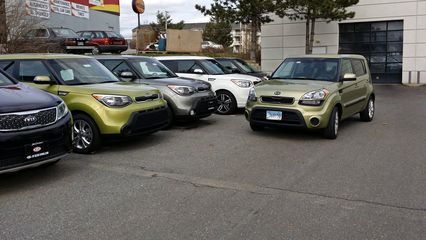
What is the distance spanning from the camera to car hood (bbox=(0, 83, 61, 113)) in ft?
18.3

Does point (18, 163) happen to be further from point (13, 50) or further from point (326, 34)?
point (326, 34)

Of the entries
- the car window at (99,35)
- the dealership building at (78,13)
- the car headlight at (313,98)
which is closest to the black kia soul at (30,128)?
the car headlight at (313,98)

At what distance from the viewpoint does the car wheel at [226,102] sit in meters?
12.4

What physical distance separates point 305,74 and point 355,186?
4.49 m

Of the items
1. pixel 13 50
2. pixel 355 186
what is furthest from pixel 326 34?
pixel 355 186

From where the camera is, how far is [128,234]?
14.0ft

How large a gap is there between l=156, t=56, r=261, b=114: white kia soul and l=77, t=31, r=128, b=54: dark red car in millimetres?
15308

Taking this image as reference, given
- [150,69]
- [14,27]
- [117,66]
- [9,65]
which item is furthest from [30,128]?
[14,27]

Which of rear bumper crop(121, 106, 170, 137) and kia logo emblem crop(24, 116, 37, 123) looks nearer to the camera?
kia logo emblem crop(24, 116, 37, 123)

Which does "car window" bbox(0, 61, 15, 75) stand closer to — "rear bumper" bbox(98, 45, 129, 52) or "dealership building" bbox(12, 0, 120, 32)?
"rear bumper" bbox(98, 45, 129, 52)

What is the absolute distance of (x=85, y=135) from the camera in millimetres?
7770

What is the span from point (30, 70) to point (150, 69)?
10.3ft

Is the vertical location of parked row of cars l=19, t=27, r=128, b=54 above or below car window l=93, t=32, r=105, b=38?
below

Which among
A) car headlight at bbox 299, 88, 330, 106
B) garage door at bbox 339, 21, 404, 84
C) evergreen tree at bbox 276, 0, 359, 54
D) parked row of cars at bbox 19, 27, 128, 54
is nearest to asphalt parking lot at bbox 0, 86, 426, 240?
car headlight at bbox 299, 88, 330, 106
